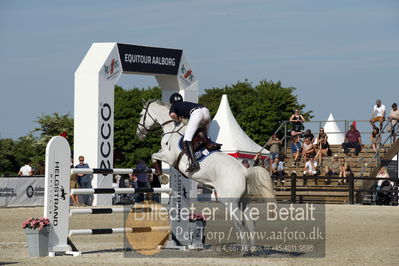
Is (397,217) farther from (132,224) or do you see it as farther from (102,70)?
(102,70)

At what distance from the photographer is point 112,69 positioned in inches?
997

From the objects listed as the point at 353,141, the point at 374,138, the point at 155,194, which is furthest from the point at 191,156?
the point at 353,141

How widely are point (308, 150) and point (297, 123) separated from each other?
196cm

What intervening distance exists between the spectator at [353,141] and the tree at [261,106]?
1348 inches

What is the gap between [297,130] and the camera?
3241 centimetres

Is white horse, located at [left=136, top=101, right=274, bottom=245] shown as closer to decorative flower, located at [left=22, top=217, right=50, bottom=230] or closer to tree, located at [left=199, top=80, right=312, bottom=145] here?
decorative flower, located at [left=22, top=217, right=50, bottom=230]

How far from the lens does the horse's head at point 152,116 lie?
41.6 ft

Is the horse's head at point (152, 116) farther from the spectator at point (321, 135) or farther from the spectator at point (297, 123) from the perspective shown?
the spectator at point (297, 123)

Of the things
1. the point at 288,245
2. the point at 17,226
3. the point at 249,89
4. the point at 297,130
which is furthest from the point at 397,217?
the point at 249,89

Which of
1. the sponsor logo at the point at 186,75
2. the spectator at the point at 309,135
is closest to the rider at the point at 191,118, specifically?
the sponsor logo at the point at 186,75

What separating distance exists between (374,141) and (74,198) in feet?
39.1

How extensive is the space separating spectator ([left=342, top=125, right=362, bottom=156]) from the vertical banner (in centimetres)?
2017

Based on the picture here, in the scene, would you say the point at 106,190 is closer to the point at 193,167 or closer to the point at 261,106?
the point at 193,167

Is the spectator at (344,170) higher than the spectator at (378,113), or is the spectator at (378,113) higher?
the spectator at (378,113)
